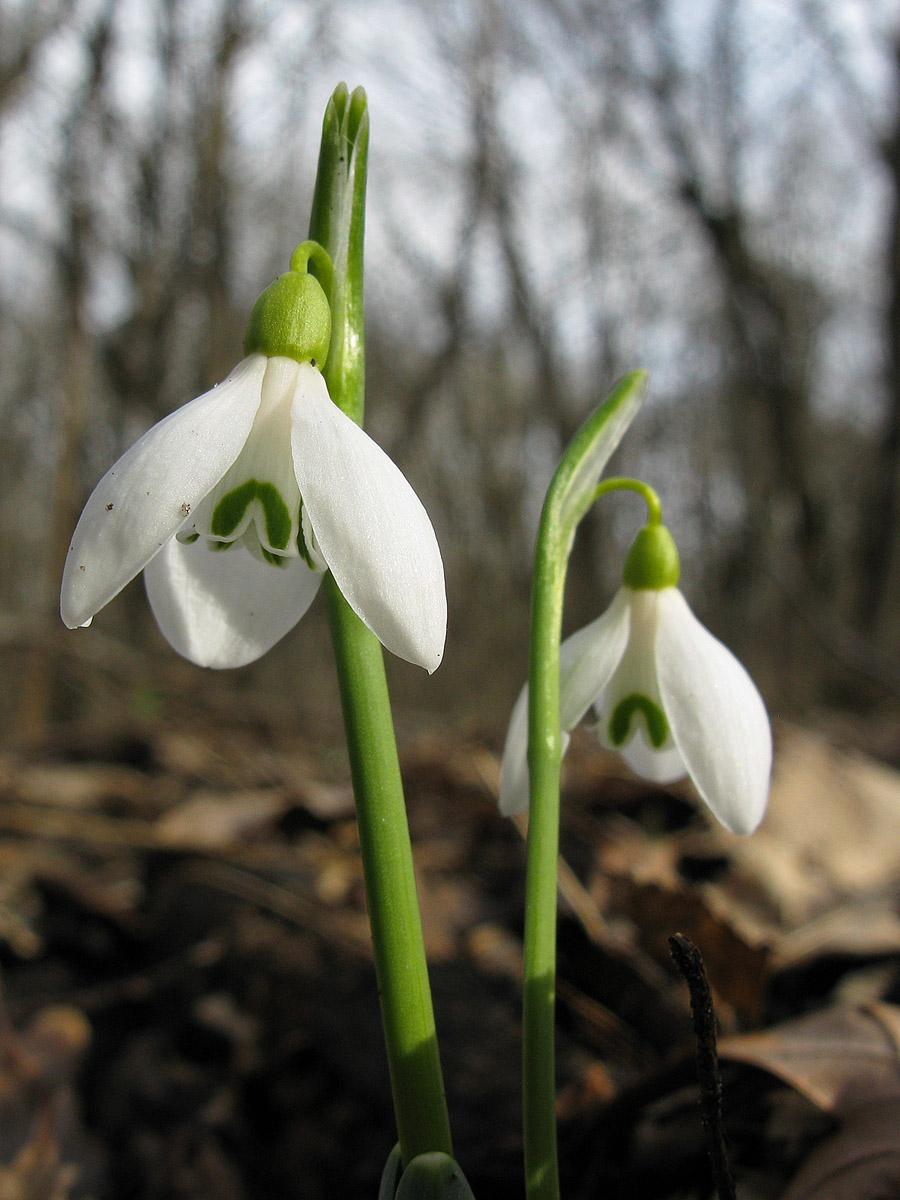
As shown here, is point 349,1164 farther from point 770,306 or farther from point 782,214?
point 782,214

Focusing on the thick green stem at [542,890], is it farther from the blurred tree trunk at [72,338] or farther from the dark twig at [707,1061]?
the blurred tree trunk at [72,338]

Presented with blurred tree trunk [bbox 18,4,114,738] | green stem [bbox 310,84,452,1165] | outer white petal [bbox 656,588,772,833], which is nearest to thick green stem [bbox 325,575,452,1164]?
green stem [bbox 310,84,452,1165]

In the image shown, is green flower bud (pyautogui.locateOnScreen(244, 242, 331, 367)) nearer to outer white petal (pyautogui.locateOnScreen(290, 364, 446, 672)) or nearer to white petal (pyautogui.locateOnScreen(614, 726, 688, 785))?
outer white petal (pyautogui.locateOnScreen(290, 364, 446, 672))

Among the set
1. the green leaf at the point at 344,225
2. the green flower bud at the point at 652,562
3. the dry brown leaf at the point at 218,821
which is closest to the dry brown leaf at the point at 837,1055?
the green flower bud at the point at 652,562

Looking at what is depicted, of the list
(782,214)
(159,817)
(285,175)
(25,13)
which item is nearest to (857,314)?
(782,214)

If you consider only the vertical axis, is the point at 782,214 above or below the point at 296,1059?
above

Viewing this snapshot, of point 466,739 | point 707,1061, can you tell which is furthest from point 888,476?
Answer: point 707,1061

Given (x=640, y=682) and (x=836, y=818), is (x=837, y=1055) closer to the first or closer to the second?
(x=640, y=682)
